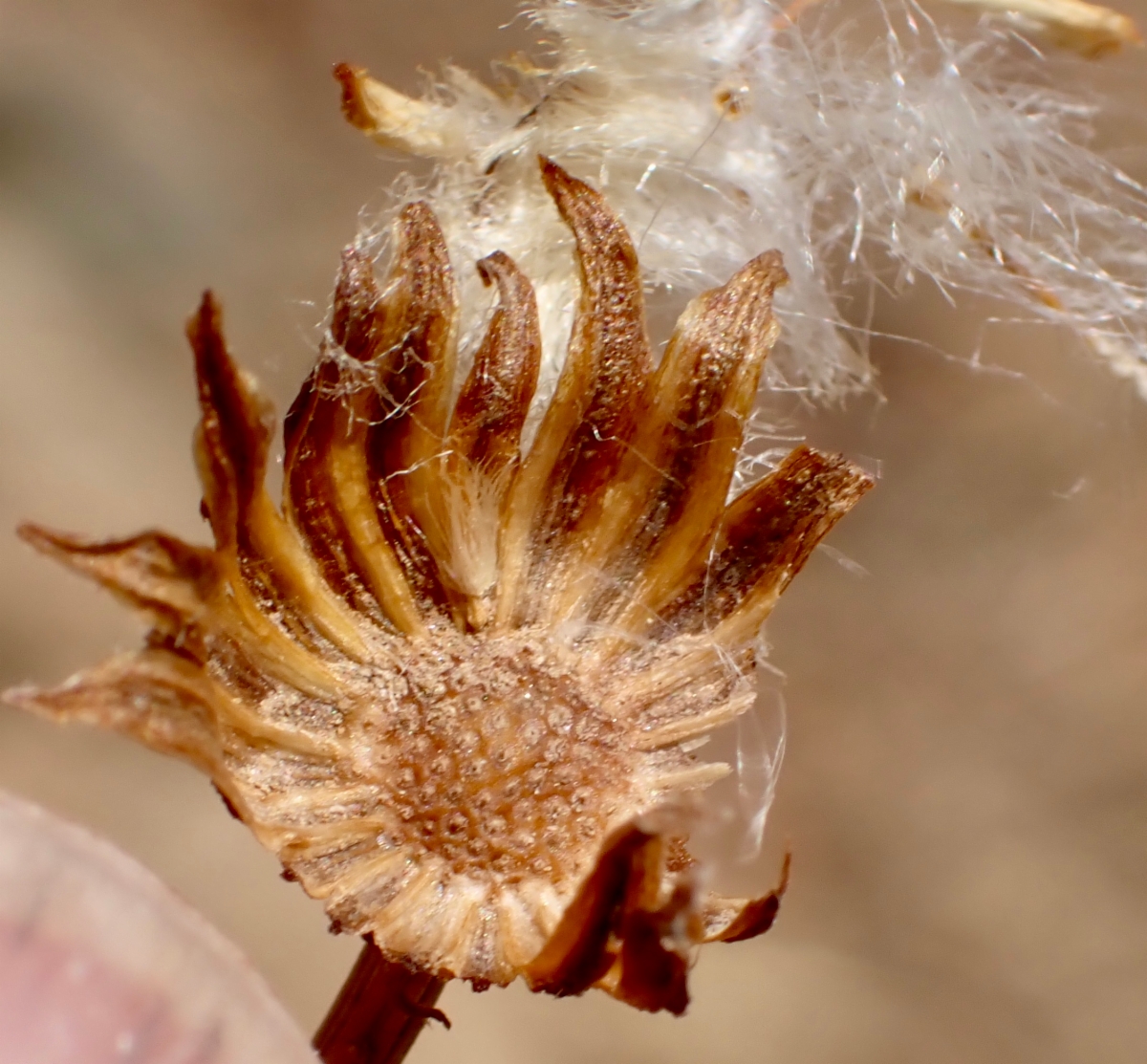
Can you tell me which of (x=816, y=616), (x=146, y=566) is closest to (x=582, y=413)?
(x=146, y=566)

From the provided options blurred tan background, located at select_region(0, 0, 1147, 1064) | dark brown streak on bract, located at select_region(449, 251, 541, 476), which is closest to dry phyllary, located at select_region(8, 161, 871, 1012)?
dark brown streak on bract, located at select_region(449, 251, 541, 476)

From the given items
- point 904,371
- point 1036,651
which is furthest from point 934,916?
point 904,371

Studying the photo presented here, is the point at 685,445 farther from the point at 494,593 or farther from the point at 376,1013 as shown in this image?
the point at 376,1013

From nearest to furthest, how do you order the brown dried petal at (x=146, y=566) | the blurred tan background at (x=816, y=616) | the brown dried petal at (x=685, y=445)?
the brown dried petal at (x=146, y=566)
the brown dried petal at (x=685, y=445)
the blurred tan background at (x=816, y=616)

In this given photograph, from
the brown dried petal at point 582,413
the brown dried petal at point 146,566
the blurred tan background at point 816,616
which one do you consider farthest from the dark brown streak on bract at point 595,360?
the blurred tan background at point 816,616

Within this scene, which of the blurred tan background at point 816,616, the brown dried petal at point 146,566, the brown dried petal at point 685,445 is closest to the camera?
the brown dried petal at point 146,566

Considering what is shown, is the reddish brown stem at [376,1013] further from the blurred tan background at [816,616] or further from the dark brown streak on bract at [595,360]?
the blurred tan background at [816,616]
